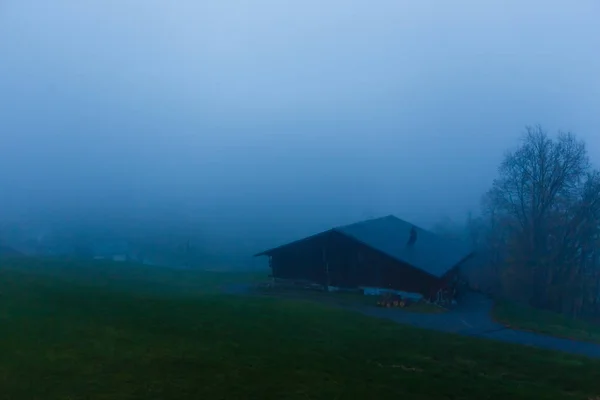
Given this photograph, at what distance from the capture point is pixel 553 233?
155ft

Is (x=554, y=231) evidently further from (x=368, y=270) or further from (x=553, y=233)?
(x=368, y=270)

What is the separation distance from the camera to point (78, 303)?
26.9m

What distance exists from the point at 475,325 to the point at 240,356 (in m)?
16.1

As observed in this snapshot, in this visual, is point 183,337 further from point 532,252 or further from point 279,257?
point 532,252

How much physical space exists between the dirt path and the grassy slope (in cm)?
85

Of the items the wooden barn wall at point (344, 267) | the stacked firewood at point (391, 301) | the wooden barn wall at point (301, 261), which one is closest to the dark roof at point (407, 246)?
the wooden barn wall at point (344, 267)

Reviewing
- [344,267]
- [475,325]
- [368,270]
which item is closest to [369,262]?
[368,270]

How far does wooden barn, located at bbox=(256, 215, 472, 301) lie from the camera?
3612cm

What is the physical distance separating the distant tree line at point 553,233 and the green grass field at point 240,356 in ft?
79.3

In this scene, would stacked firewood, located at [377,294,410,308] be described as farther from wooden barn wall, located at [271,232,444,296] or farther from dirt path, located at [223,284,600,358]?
wooden barn wall, located at [271,232,444,296]

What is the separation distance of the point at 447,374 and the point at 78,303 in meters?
18.0

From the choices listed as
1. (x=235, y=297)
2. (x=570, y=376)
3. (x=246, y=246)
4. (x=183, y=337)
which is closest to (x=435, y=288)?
(x=235, y=297)

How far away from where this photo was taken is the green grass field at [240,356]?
1423 cm

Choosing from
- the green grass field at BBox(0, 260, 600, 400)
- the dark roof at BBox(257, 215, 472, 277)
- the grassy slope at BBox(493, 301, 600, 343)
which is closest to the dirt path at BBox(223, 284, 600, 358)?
the grassy slope at BBox(493, 301, 600, 343)
